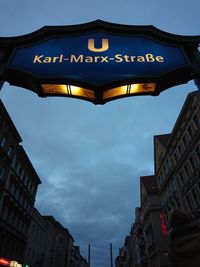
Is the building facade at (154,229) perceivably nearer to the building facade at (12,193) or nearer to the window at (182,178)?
the window at (182,178)

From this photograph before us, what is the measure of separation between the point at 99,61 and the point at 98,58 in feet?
0.27

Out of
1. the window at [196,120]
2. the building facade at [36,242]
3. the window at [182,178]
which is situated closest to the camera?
the window at [196,120]

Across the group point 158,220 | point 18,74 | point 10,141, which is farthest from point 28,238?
point 18,74

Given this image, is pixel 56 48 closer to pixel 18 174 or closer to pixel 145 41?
pixel 145 41

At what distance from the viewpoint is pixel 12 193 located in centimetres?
2838

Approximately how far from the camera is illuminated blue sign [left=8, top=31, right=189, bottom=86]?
10.6 feet

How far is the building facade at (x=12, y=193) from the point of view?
25.9m

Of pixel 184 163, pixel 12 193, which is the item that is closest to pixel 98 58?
pixel 184 163

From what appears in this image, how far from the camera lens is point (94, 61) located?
3.45 meters

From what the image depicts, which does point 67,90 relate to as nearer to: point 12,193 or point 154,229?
point 12,193

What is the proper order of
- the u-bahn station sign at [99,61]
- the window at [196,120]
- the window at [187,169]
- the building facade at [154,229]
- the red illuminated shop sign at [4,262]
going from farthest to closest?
1. the building facade at [154,229]
2. the window at [187,169]
3. the window at [196,120]
4. the red illuminated shop sign at [4,262]
5. the u-bahn station sign at [99,61]

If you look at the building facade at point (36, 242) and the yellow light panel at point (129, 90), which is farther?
the building facade at point (36, 242)

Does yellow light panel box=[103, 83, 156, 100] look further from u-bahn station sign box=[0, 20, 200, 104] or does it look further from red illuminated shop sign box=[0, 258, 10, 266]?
red illuminated shop sign box=[0, 258, 10, 266]

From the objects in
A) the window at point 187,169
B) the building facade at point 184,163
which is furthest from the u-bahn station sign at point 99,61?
the window at point 187,169
